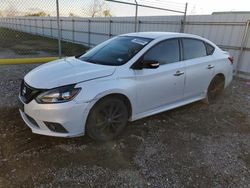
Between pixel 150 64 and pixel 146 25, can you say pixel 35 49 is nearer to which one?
pixel 146 25

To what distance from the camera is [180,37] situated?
407 cm

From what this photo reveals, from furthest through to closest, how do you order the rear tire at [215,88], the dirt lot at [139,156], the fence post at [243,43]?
the fence post at [243,43] < the rear tire at [215,88] < the dirt lot at [139,156]

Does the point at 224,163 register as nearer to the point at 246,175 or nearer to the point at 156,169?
the point at 246,175

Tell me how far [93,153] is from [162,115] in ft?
5.74

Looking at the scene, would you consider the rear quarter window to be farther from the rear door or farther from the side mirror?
the side mirror

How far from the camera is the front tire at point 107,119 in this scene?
119 inches

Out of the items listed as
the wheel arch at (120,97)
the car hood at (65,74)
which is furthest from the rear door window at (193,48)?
the car hood at (65,74)

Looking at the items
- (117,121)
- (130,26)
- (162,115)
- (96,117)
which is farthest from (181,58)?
(130,26)

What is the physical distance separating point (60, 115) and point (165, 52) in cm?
208

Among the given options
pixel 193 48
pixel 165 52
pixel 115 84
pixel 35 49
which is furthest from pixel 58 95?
pixel 35 49

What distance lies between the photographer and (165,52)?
3.79 meters

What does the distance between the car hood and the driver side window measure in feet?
2.44

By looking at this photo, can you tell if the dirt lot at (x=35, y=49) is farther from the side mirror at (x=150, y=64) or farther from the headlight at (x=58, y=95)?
the headlight at (x=58, y=95)

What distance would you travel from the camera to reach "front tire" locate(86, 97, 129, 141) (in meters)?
3.01
